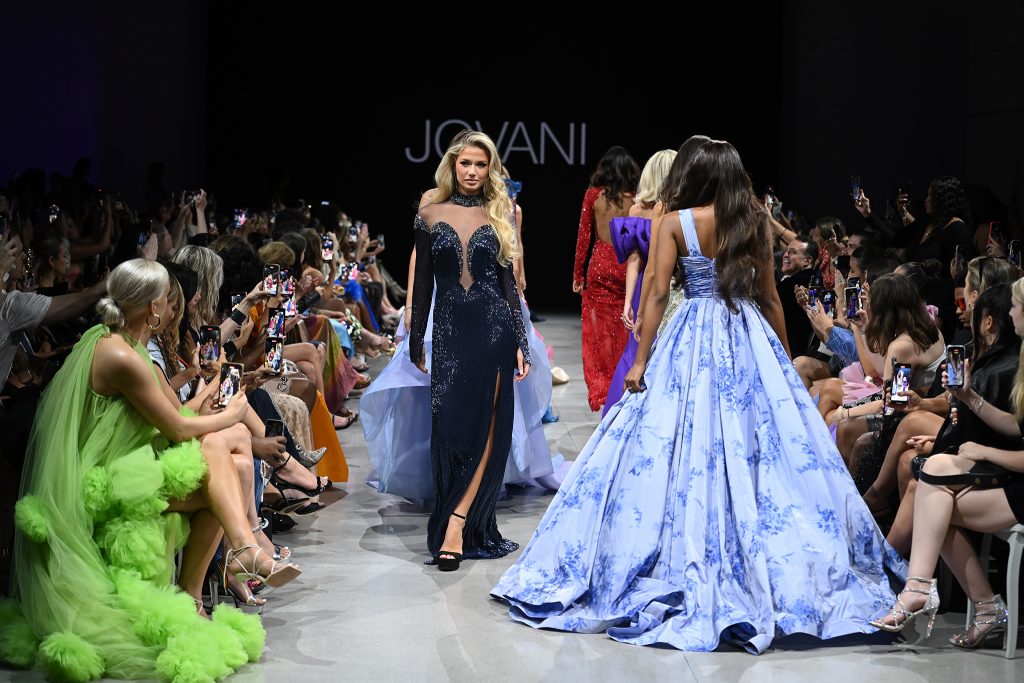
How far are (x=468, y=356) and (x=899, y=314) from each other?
1.45 m

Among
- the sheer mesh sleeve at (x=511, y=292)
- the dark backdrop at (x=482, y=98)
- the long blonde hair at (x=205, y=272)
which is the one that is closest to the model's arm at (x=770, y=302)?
the sheer mesh sleeve at (x=511, y=292)

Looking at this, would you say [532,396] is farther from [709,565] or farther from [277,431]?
[709,565]

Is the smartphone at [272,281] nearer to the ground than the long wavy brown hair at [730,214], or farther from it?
nearer to the ground

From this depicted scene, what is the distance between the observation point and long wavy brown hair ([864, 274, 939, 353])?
441 cm

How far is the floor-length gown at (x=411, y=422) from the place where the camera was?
507cm

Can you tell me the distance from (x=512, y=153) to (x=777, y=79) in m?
2.99

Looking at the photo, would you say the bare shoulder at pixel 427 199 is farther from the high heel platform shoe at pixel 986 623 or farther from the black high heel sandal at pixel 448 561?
the high heel platform shoe at pixel 986 623

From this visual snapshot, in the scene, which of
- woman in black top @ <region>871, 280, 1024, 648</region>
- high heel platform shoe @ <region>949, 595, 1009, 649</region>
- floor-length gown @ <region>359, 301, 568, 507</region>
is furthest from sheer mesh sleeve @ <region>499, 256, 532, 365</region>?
high heel platform shoe @ <region>949, 595, 1009, 649</region>

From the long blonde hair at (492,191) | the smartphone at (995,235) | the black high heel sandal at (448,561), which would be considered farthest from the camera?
the smartphone at (995,235)

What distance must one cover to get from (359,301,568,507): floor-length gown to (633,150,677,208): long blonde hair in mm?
903

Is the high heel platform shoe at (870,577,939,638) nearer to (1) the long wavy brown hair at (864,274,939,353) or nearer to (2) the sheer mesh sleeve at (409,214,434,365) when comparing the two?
(1) the long wavy brown hair at (864,274,939,353)

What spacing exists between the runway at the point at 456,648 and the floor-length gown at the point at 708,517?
3.4 inches

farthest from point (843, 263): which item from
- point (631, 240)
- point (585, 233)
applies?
point (585, 233)

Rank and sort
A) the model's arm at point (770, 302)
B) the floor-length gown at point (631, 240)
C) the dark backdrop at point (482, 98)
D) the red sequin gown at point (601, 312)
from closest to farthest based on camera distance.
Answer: the model's arm at point (770, 302), the floor-length gown at point (631, 240), the red sequin gown at point (601, 312), the dark backdrop at point (482, 98)
